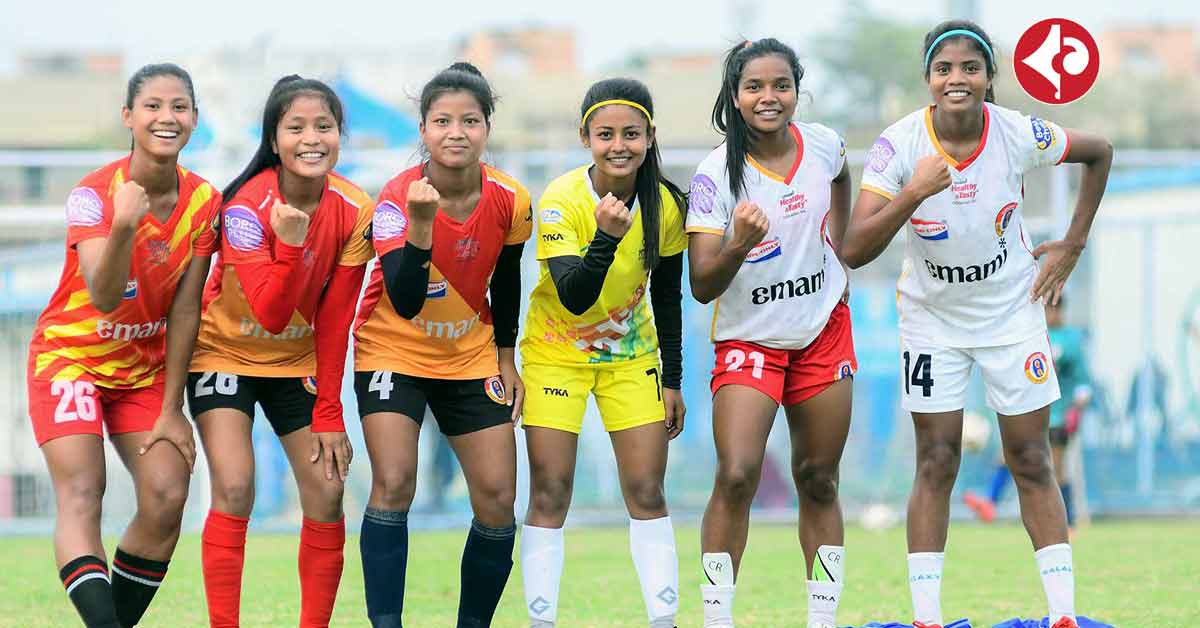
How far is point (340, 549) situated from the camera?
5625 millimetres

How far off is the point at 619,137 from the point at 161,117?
1599 millimetres

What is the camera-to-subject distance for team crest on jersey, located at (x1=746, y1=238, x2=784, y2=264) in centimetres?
568

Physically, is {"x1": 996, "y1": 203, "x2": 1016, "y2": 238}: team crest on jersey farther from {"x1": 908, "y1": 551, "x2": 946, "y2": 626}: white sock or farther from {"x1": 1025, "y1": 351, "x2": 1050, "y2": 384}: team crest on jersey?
{"x1": 908, "y1": 551, "x2": 946, "y2": 626}: white sock

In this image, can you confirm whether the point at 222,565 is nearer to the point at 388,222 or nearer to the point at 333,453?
the point at 333,453

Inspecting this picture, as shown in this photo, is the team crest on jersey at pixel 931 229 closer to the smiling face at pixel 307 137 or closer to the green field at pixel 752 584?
the green field at pixel 752 584

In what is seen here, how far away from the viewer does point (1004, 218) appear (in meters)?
A: 5.74

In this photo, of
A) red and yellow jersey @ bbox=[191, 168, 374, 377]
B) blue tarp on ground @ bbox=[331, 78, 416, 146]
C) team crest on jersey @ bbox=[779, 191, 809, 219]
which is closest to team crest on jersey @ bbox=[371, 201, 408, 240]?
red and yellow jersey @ bbox=[191, 168, 374, 377]

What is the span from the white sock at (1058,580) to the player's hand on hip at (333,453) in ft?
8.43

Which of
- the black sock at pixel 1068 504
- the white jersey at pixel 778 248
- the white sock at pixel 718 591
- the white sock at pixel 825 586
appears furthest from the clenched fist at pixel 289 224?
the black sock at pixel 1068 504

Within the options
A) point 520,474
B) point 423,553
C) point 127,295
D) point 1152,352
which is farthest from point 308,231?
point 1152,352

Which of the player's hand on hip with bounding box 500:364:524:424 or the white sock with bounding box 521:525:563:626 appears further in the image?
the player's hand on hip with bounding box 500:364:524:424

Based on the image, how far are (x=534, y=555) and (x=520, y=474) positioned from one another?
6.17 metres

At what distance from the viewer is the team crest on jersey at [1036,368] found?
19.0 feet

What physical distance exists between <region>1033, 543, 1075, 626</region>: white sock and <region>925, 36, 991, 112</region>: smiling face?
1667 mm
